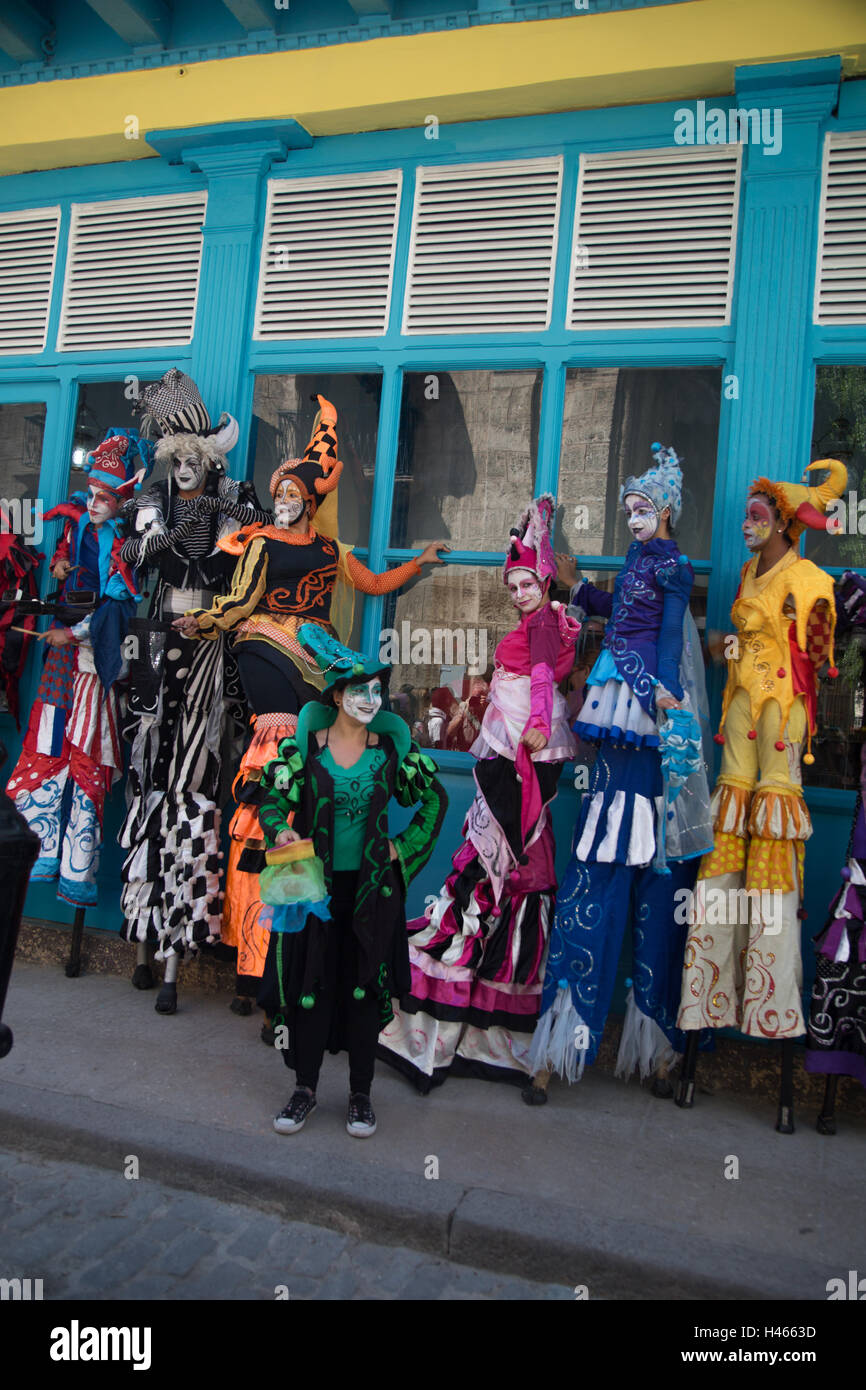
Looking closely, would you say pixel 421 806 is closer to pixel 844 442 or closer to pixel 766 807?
Result: pixel 766 807

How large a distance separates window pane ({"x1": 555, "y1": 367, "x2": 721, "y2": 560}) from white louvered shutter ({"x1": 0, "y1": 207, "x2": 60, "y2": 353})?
348 centimetres

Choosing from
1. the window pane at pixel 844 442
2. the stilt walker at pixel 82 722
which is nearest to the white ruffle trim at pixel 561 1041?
the window pane at pixel 844 442

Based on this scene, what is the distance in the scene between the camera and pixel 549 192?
5.02 m

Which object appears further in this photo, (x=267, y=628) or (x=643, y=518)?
(x=267, y=628)

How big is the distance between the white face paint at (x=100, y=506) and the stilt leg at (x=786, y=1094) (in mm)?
4145

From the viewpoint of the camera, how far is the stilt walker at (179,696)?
4816 mm

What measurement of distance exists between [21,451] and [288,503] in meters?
2.65

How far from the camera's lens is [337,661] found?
144 inches

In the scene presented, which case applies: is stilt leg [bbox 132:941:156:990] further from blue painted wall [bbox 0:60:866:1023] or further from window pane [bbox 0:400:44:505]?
window pane [bbox 0:400:44:505]

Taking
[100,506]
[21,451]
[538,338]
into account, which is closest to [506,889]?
[538,338]

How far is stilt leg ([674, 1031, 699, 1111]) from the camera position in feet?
13.3

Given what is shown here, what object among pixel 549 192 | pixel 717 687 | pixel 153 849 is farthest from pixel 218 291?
pixel 717 687
